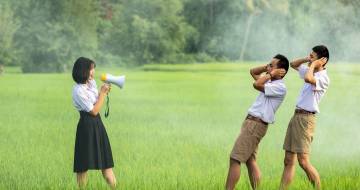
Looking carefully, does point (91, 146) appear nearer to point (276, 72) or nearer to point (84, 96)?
point (84, 96)

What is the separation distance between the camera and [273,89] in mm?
7359

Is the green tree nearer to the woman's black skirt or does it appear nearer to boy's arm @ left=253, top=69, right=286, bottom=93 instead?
the woman's black skirt

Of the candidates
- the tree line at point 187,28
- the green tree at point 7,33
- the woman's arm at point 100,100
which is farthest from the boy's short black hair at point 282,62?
the green tree at point 7,33

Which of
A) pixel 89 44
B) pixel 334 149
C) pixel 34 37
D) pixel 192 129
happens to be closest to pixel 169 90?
pixel 89 44

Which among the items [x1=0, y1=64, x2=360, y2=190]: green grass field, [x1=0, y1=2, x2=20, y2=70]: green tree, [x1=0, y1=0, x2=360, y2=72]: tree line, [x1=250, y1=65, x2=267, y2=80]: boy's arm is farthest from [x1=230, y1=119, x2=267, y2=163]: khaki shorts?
[x1=0, y1=2, x2=20, y2=70]: green tree

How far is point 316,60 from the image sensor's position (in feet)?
25.1

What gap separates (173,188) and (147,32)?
9.20m

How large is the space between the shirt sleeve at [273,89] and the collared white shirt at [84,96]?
1.41 meters

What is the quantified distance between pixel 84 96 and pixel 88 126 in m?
0.25

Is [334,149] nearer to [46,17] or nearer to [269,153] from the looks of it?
[269,153]

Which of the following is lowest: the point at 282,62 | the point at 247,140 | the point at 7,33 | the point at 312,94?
the point at 7,33

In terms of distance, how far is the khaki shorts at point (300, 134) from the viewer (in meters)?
7.59

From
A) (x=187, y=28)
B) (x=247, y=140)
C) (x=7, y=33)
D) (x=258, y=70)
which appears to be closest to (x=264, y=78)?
(x=258, y=70)

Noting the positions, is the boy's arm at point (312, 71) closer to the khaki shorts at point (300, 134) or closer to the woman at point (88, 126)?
the khaki shorts at point (300, 134)
